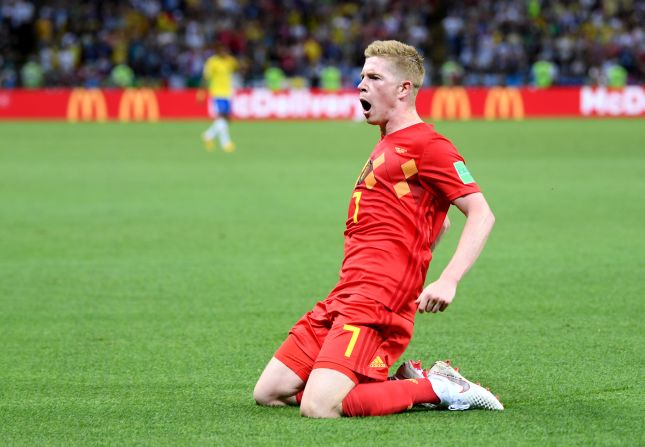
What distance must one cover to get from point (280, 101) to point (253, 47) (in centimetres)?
415

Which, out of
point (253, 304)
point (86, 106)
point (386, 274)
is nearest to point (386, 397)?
point (386, 274)

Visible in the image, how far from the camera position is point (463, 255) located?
500 centimetres

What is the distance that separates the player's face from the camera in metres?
5.29

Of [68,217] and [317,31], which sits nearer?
[68,217]

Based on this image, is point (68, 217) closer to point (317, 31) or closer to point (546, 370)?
point (546, 370)

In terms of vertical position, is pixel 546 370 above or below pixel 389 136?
below

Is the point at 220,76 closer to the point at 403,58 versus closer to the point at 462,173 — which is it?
the point at 403,58

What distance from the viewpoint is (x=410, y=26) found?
4038 cm

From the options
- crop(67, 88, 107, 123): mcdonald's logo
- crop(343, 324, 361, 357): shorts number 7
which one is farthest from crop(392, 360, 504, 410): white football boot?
crop(67, 88, 107, 123): mcdonald's logo

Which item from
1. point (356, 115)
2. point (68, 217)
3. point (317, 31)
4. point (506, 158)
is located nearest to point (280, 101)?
point (356, 115)

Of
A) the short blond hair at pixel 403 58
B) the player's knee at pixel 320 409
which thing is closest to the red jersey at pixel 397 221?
the short blond hair at pixel 403 58

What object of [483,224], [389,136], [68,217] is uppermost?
[389,136]

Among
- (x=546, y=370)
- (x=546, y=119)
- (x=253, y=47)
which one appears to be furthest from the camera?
(x=253, y=47)

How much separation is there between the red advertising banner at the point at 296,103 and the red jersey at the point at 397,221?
92.0 ft
